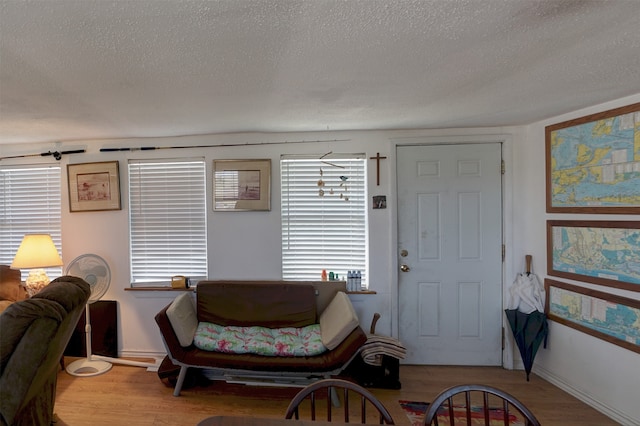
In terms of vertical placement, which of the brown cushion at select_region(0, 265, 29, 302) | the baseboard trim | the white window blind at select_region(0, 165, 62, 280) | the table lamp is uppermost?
the white window blind at select_region(0, 165, 62, 280)

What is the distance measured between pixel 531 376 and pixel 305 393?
2559 millimetres

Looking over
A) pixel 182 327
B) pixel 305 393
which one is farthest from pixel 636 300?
pixel 182 327

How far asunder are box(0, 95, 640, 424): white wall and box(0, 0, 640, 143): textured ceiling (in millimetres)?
457

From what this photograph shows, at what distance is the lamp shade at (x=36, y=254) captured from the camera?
2.76 meters

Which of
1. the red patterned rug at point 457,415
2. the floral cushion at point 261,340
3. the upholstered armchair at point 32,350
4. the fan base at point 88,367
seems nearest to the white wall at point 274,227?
the fan base at point 88,367

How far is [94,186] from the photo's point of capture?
10.2 feet

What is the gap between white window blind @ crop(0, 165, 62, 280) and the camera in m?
3.25

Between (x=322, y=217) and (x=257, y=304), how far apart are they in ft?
3.36

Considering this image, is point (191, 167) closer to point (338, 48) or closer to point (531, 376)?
point (338, 48)

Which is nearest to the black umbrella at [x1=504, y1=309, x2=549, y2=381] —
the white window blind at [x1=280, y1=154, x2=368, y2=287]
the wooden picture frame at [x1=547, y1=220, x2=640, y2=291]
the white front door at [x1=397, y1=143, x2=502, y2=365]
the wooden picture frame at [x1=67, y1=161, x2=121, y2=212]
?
the white front door at [x1=397, y1=143, x2=502, y2=365]

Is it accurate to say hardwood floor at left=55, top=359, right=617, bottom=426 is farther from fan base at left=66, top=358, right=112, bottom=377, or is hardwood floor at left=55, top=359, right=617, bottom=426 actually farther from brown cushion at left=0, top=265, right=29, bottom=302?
brown cushion at left=0, top=265, right=29, bottom=302

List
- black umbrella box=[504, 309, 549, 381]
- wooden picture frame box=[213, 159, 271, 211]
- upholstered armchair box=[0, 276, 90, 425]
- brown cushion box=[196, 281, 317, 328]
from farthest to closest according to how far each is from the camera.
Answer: wooden picture frame box=[213, 159, 271, 211]
brown cushion box=[196, 281, 317, 328]
black umbrella box=[504, 309, 549, 381]
upholstered armchair box=[0, 276, 90, 425]

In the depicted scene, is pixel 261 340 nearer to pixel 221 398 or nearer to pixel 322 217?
pixel 221 398

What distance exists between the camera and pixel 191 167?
10.2 feet
